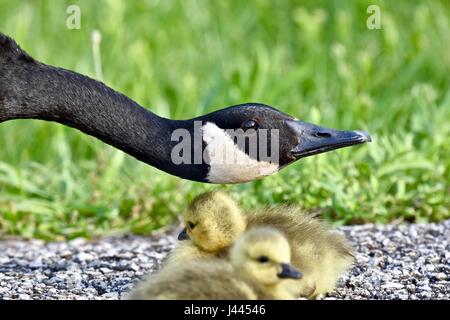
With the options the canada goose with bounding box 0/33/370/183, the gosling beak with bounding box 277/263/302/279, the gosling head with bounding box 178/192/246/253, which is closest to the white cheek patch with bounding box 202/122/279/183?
the canada goose with bounding box 0/33/370/183

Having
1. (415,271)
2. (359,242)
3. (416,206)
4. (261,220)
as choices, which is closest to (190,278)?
(261,220)

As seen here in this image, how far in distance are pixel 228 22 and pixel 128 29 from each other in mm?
1026

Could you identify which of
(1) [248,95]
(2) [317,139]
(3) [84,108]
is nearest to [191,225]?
(2) [317,139]

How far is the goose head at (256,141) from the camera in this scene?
5.21 metres

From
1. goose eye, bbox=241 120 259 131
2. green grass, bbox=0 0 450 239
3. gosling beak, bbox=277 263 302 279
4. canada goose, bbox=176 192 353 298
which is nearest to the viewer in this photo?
gosling beak, bbox=277 263 302 279

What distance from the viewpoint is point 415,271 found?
5.26 meters

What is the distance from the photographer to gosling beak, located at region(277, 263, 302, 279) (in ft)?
13.4

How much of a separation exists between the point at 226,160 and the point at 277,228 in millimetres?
658

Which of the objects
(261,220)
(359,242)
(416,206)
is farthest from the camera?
(416,206)

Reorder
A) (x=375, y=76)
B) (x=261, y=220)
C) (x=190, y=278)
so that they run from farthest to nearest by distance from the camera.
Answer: (x=375, y=76)
(x=261, y=220)
(x=190, y=278)

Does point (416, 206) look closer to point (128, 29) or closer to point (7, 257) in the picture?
point (7, 257)

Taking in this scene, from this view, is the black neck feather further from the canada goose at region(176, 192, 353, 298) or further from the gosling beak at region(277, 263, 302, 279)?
the gosling beak at region(277, 263, 302, 279)

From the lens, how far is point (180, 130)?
17.4 feet

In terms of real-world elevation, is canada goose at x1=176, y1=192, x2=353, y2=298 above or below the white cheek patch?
below
